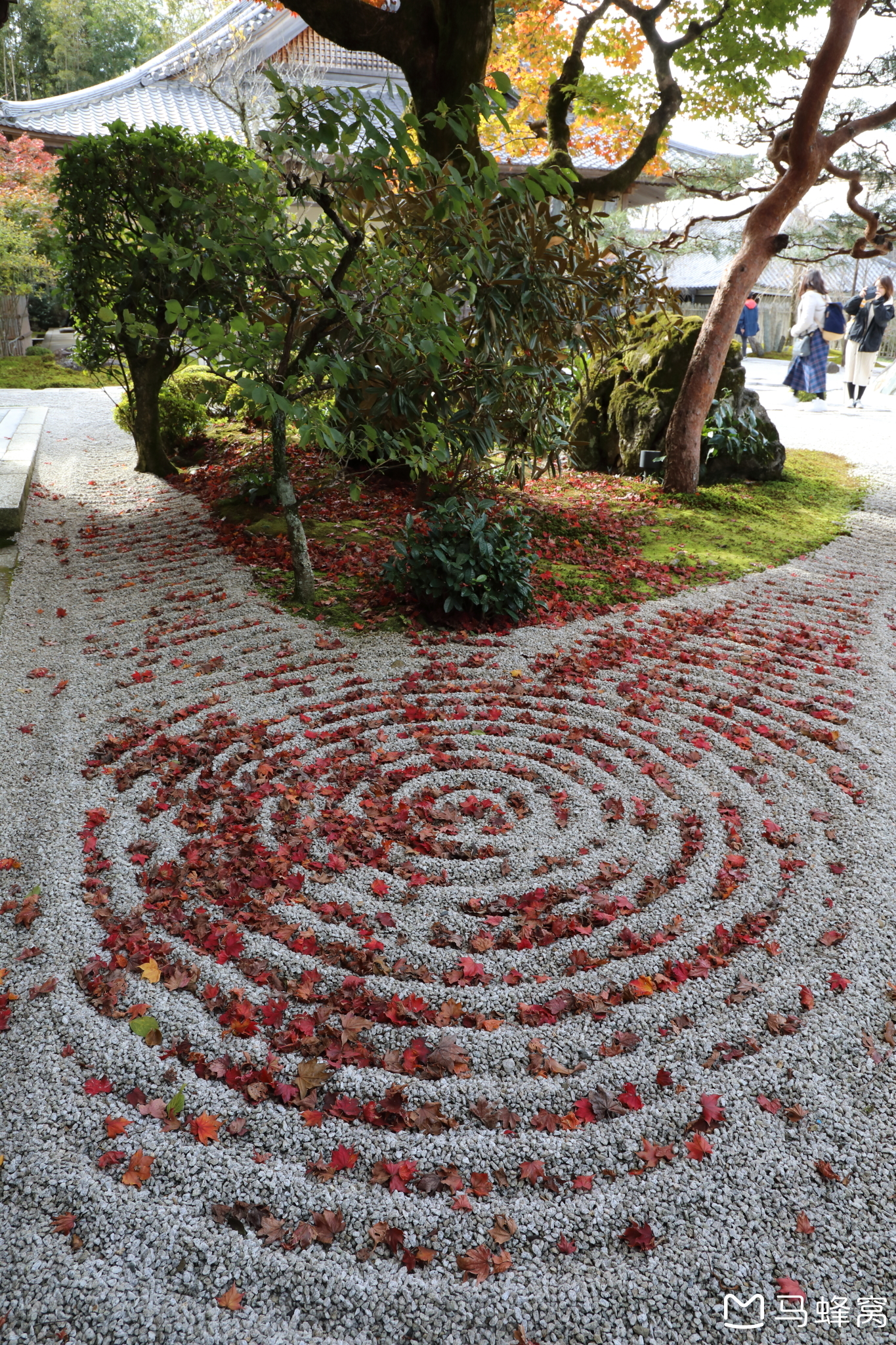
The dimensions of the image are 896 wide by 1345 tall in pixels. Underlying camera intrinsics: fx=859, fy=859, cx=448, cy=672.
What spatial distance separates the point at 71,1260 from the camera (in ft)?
5.85

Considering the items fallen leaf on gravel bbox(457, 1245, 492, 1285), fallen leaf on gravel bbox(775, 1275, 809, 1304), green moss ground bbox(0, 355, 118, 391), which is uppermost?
green moss ground bbox(0, 355, 118, 391)

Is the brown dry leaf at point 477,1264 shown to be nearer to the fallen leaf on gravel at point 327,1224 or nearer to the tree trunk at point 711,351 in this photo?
the fallen leaf on gravel at point 327,1224

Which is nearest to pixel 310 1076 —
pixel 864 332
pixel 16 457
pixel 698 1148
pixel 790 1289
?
pixel 698 1148

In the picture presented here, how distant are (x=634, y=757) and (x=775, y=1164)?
6.55ft

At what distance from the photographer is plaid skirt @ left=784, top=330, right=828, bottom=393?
50.0 ft

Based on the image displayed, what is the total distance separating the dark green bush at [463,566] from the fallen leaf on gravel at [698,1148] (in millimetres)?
3436

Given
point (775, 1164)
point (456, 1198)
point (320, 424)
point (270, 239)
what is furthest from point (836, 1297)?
point (270, 239)

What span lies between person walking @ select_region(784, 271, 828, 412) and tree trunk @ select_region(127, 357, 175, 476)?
35.6ft

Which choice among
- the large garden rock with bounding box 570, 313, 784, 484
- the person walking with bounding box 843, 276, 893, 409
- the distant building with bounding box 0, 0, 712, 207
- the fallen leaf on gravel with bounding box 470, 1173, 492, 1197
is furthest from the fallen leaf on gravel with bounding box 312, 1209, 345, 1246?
the distant building with bounding box 0, 0, 712, 207

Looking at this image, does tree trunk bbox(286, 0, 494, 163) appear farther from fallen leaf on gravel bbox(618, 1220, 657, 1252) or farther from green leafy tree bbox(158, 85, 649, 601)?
fallen leaf on gravel bbox(618, 1220, 657, 1252)

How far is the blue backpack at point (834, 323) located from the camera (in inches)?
598

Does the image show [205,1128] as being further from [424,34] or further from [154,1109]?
[424,34]

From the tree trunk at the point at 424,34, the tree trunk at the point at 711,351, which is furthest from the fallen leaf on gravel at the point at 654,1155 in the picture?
the tree trunk at the point at 711,351

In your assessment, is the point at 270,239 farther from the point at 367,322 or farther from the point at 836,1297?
the point at 836,1297
